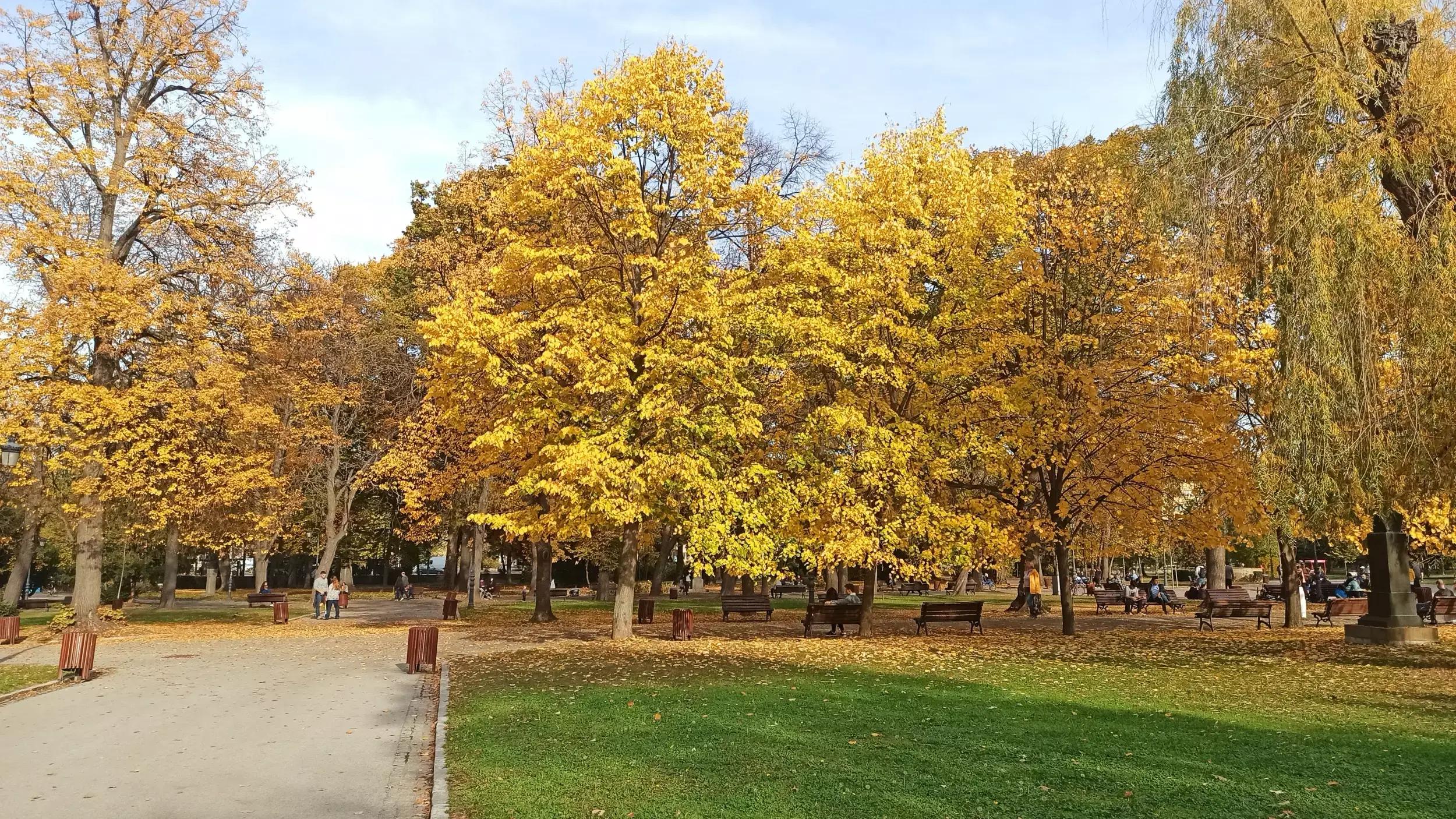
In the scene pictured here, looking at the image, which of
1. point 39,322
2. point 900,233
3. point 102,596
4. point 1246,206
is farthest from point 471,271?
point 102,596

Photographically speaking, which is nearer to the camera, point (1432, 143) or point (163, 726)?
point (163, 726)

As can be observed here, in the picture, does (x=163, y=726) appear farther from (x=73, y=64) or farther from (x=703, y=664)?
(x=73, y=64)

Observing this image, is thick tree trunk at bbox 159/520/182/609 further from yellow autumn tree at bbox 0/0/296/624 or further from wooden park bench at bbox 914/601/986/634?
wooden park bench at bbox 914/601/986/634

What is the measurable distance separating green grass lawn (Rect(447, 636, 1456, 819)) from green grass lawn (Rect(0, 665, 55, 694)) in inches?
253

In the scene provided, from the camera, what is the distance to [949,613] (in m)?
22.3

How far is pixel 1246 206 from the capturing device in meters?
13.9

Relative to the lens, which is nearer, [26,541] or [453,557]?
[26,541]

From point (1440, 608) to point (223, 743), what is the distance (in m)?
27.5

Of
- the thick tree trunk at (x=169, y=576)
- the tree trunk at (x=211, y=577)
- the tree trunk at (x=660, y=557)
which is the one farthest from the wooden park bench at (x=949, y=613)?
the tree trunk at (x=211, y=577)

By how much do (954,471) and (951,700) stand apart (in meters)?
9.86

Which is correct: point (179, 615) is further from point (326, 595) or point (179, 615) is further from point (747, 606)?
point (747, 606)

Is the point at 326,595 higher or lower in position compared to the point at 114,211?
lower

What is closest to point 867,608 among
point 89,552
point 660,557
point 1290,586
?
point 1290,586

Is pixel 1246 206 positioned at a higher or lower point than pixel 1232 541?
higher
